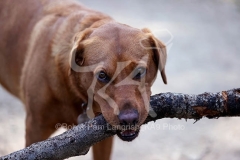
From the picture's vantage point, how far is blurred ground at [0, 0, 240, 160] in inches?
198

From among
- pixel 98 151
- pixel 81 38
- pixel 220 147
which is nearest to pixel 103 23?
pixel 81 38

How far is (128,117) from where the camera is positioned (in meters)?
2.58

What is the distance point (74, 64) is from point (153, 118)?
2.41 feet

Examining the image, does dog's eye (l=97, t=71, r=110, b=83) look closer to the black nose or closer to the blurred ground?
the black nose

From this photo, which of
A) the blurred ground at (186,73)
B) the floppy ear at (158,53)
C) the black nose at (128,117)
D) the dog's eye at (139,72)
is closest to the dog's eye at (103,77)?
the dog's eye at (139,72)

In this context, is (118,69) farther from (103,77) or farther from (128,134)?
(128,134)

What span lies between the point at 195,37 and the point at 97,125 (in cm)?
541

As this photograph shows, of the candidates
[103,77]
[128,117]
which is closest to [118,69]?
[103,77]

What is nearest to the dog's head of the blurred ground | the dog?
the dog

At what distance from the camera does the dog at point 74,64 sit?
9.09 ft

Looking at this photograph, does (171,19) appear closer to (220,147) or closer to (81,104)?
(220,147)

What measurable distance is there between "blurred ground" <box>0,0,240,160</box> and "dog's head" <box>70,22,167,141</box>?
192 centimetres

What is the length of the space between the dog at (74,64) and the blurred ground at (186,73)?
0.96 meters

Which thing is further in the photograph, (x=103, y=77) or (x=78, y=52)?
(x=78, y=52)
